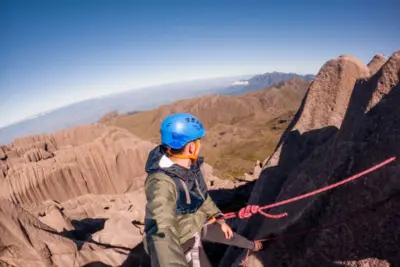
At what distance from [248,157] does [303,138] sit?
7381 cm

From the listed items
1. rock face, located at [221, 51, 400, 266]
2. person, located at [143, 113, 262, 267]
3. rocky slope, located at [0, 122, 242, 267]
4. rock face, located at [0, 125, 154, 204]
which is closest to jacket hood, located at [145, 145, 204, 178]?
person, located at [143, 113, 262, 267]

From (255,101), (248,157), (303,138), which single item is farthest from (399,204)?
(255,101)

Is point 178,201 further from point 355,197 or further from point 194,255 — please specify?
point 355,197

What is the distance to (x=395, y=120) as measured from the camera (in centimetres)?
725

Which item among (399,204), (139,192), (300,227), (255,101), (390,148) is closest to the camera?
(399,204)

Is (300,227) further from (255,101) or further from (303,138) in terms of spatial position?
(255,101)

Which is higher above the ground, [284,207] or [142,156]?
[284,207]

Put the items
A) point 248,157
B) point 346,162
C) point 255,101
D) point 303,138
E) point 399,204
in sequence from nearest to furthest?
1. point 399,204
2. point 346,162
3. point 303,138
4. point 248,157
5. point 255,101

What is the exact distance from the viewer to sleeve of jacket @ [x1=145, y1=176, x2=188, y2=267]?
375 cm

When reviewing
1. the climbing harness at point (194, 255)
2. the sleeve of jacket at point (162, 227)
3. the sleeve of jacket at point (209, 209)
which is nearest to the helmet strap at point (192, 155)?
the sleeve of jacket at point (162, 227)

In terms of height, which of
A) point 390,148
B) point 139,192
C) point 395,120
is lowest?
point 139,192

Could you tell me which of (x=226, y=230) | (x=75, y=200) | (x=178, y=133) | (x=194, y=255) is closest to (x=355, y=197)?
(x=226, y=230)

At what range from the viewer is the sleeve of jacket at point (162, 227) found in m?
3.75

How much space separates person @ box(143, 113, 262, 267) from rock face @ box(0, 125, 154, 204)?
43.8m
